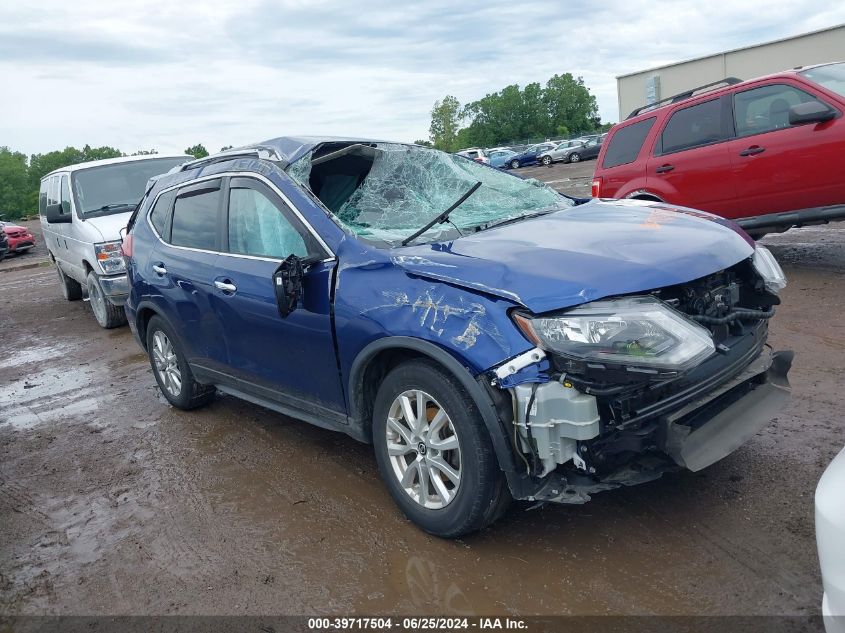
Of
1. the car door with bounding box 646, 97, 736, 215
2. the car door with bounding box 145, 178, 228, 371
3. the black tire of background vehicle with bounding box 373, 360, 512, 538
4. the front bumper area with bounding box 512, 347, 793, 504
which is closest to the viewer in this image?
the front bumper area with bounding box 512, 347, 793, 504

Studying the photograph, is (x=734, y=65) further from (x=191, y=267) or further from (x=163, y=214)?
(x=191, y=267)

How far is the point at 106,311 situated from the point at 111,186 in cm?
171

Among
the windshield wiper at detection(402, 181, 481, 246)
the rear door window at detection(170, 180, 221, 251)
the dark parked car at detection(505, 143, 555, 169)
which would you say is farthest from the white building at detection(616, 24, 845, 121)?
the windshield wiper at detection(402, 181, 481, 246)

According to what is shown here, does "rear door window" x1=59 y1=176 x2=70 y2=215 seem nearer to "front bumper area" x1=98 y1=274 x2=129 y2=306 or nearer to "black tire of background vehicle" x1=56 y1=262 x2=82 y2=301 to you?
"front bumper area" x1=98 y1=274 x2=129 y2=306

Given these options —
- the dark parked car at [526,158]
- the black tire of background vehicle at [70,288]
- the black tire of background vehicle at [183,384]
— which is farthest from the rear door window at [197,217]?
the dark parked car at [526,158]

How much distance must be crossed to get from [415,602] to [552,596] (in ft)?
1.82

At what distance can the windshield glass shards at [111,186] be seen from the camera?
29.9 feet

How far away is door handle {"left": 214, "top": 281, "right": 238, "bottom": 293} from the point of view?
13.8 feet

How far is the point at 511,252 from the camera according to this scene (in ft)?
10.2

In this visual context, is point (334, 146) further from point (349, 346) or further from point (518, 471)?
point (518, 471)

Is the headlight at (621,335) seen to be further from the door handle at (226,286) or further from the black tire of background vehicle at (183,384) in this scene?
the black tire of background vehicle at (183,384)

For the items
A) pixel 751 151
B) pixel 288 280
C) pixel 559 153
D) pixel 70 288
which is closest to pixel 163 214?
pixel 288 280

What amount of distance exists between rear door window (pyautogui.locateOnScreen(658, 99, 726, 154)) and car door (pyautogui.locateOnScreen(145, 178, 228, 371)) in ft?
17.9

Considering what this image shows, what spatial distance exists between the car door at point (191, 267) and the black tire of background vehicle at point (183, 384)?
15 centimetres
